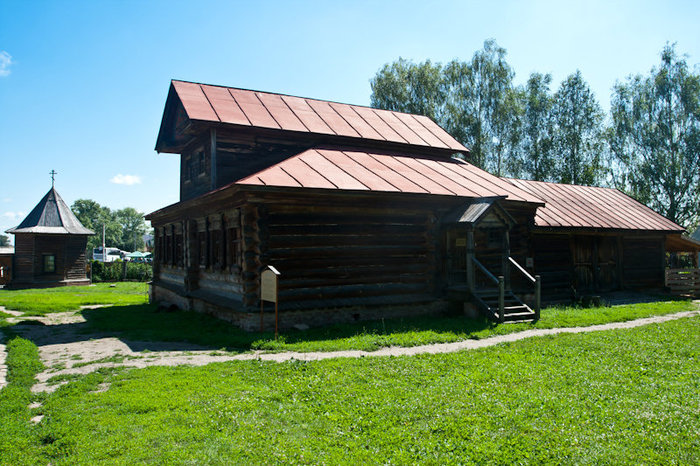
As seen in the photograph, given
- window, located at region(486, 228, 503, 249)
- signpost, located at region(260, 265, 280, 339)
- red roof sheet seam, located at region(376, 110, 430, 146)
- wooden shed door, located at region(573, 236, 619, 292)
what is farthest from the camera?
wooden shed door, located at region(573, 236, 619, 292)

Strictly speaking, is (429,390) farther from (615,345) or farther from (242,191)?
(242,191)

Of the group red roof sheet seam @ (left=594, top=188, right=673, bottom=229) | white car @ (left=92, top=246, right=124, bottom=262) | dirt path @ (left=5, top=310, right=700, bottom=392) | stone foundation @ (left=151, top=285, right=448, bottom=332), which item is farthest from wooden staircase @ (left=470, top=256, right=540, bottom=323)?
white car @ (left=92, top=246, right=124, bottom=262)

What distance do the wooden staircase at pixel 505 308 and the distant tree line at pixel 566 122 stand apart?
2444 centimetres

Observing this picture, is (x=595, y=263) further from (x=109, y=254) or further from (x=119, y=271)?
(x=109, y=254)

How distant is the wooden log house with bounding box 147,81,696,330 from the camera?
12.7 meters

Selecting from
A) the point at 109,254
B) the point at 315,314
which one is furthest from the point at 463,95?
the point at 109,254

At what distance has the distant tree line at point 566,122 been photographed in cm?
3584

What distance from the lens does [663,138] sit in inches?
1422

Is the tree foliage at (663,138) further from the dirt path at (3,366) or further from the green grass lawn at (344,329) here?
the dirt path at (3,366)

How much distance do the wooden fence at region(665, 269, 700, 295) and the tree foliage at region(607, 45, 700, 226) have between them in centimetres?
1817

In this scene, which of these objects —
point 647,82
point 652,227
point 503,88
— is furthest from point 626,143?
point 652,227

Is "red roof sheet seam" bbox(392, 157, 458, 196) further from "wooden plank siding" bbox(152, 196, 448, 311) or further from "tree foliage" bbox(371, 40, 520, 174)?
"tree foliage" bbox(371, 40, 520, 174)

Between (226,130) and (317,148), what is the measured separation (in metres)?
3.06

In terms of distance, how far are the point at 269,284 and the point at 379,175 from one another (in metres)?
5.38
